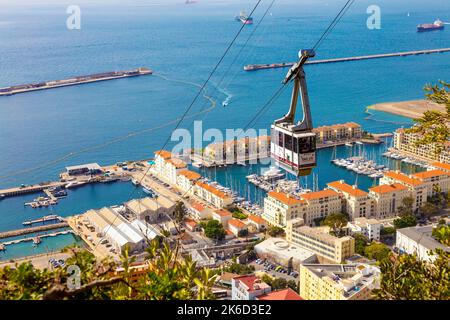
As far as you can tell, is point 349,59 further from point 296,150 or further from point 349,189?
point 296,150

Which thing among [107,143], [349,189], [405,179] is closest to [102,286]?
[349,189]

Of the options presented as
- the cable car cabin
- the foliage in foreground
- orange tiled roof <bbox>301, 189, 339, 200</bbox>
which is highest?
the cable car cabin

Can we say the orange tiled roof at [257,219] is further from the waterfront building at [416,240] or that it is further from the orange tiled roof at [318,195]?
the waterfront building at [416,240]

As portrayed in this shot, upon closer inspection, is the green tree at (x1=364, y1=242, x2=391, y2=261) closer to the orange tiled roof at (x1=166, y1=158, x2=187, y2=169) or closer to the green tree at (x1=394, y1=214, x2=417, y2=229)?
the green tree at (x1=394, y1=214, x2=417, y2=229)

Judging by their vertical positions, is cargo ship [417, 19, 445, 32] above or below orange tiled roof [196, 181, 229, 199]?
above

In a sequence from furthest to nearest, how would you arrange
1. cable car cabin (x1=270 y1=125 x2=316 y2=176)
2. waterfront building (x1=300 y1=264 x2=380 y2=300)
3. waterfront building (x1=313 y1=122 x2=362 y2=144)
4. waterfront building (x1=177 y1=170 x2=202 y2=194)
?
waterfront building (x1=313 y1=122 x2=362 y2=144), waterfront building (x1=177 y1=170 x2=202 y2=194), waterfront building (x1=300 y1=264 x2=380 y2=300), cable car cabin (x1=270 y1=125 x2=316 y2=176)

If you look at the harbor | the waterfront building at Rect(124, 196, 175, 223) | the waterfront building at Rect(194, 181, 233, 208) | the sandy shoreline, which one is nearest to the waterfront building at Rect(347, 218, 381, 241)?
the waterfront building at Rect(194, 181, 233, 208)
